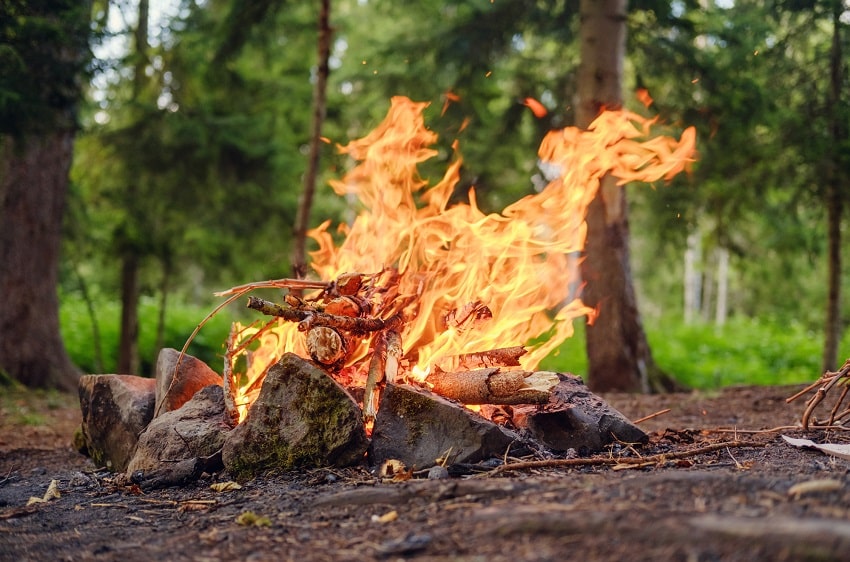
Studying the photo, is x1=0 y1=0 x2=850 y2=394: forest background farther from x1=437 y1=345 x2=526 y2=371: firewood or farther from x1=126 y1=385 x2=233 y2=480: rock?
x1=126 y1=385 x2=233 y2=480: rock

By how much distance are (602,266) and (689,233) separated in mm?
2921

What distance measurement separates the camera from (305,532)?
3145 mm

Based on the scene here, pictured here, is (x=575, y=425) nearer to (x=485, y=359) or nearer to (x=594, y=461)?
(x=594, y=461)

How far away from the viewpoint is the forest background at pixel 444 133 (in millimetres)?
9945

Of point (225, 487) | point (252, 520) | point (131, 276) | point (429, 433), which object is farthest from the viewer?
point (131, 276)

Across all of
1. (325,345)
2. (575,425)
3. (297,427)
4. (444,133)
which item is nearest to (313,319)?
(325,345)

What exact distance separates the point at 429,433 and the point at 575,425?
36.8 inches

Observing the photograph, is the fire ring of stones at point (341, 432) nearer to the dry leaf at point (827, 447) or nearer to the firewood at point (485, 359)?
the firewood at point (485, 359)

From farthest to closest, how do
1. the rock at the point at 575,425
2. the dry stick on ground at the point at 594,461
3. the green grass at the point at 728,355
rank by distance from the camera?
the green grass at the point at 728,355 < the rock at the point at 575,425 < the dry stick on ground at the point at 594,461

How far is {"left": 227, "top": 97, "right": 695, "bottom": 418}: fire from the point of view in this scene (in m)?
5.09

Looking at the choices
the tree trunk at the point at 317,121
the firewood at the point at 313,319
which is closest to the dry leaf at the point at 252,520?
the firewood at the point at 313,319

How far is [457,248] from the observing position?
5309 mm

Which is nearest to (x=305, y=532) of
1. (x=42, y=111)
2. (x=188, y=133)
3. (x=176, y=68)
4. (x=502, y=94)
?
(x=42, y=111)

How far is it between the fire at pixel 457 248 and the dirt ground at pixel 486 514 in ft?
3.71
